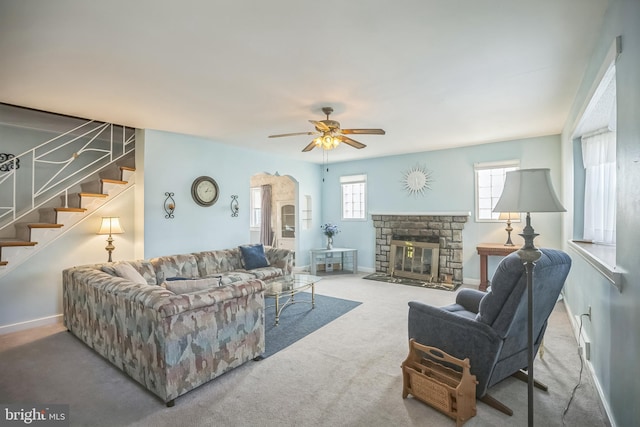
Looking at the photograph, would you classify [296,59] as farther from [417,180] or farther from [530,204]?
[417,180]

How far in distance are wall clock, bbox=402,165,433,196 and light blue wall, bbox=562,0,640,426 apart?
406 cm

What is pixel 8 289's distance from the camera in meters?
3.60

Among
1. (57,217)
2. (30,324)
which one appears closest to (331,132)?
(57,217)

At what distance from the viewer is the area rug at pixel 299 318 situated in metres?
3.31

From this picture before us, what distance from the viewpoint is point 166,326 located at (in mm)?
2156

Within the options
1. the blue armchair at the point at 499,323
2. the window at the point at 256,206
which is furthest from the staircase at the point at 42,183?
the blue armchair at the point at 499,323

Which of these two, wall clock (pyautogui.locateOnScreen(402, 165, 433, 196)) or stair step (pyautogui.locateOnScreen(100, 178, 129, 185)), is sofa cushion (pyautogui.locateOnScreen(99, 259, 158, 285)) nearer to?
stair step (pyautogui.locateOnScreen(100, 178, 129, 185))

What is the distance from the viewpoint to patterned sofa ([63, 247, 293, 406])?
7.20 ft

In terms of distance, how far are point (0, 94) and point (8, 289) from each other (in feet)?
7.27

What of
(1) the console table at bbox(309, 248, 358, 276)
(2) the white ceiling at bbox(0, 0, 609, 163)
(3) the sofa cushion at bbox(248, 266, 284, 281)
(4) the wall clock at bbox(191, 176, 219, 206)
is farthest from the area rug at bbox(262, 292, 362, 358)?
(2) the white ceiling at bbox(0, 0, 609, 163)

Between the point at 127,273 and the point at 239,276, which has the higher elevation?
the point at 127,273

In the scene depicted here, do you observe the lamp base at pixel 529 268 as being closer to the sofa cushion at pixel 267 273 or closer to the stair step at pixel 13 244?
the sofa cushion at pixel 267 273

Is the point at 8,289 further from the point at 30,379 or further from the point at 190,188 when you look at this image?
the point at 190,188

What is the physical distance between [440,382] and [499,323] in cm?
57
